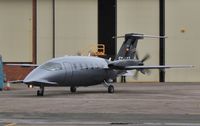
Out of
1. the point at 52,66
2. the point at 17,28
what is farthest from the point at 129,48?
the point at 17,28

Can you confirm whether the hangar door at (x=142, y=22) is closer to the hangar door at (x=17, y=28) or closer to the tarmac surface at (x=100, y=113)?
the hangar door at (x=17, y=28)

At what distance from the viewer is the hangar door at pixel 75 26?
52562mm

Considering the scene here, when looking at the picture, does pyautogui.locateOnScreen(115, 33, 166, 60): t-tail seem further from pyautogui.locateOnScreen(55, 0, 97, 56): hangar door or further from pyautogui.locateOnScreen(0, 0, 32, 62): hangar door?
pyautogui.locateOnScreen(0, 0, 32, 62): hangar door

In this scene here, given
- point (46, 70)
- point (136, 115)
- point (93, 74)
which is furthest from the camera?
point (93, 74)

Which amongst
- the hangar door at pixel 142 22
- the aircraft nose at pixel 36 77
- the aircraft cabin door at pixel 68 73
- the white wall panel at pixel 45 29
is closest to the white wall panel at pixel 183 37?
the hangar door at pixel 142 22

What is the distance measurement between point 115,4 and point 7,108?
32009 millimetres

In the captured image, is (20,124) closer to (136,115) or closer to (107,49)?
(136,115)

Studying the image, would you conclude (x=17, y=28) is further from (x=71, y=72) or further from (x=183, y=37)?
(x=71, y=72)

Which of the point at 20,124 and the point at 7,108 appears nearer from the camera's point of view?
the point at 20,124

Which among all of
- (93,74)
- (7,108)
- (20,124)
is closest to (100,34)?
(93,74)

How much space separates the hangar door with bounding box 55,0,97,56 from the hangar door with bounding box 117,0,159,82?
2403 mm

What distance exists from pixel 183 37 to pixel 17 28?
48.5 feet

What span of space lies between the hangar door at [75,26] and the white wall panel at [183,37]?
6.70m

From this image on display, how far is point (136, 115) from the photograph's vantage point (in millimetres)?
19406
